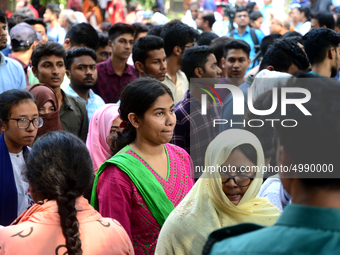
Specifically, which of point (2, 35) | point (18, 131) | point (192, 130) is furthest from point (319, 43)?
point (2, 35)

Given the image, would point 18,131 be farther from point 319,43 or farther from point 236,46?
point 236,46

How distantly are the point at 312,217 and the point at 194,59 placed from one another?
3.49m

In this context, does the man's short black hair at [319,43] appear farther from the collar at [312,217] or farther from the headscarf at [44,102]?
the collar at [312,217]

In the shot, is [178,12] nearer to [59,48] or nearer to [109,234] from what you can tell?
[59,48]

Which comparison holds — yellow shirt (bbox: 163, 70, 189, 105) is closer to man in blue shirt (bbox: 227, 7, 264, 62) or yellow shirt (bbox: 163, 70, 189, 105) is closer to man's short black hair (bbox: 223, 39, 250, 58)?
man's short black hair (bbox: 223, 39, 250, 58)

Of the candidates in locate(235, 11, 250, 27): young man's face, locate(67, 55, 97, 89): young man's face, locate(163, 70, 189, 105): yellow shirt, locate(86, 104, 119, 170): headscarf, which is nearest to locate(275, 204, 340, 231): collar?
locate(86, 104, 119, 170): headscarf

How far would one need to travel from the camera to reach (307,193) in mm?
1009

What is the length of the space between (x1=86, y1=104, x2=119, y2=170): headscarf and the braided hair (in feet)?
4.82

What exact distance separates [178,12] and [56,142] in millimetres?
15972

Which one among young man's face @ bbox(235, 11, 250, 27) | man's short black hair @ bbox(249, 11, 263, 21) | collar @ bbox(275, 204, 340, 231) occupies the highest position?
man's short black hair @ bbox(249, 11, 263, 21)

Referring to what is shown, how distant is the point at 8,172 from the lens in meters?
2.77

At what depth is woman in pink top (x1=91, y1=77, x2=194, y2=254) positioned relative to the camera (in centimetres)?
233

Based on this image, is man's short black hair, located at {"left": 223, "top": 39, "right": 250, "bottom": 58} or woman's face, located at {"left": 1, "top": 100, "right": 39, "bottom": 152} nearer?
woman's face, located at {"left": 1, "top": 100, "right": 39, "bottom": 152}

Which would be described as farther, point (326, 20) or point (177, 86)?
point (326, 20)
